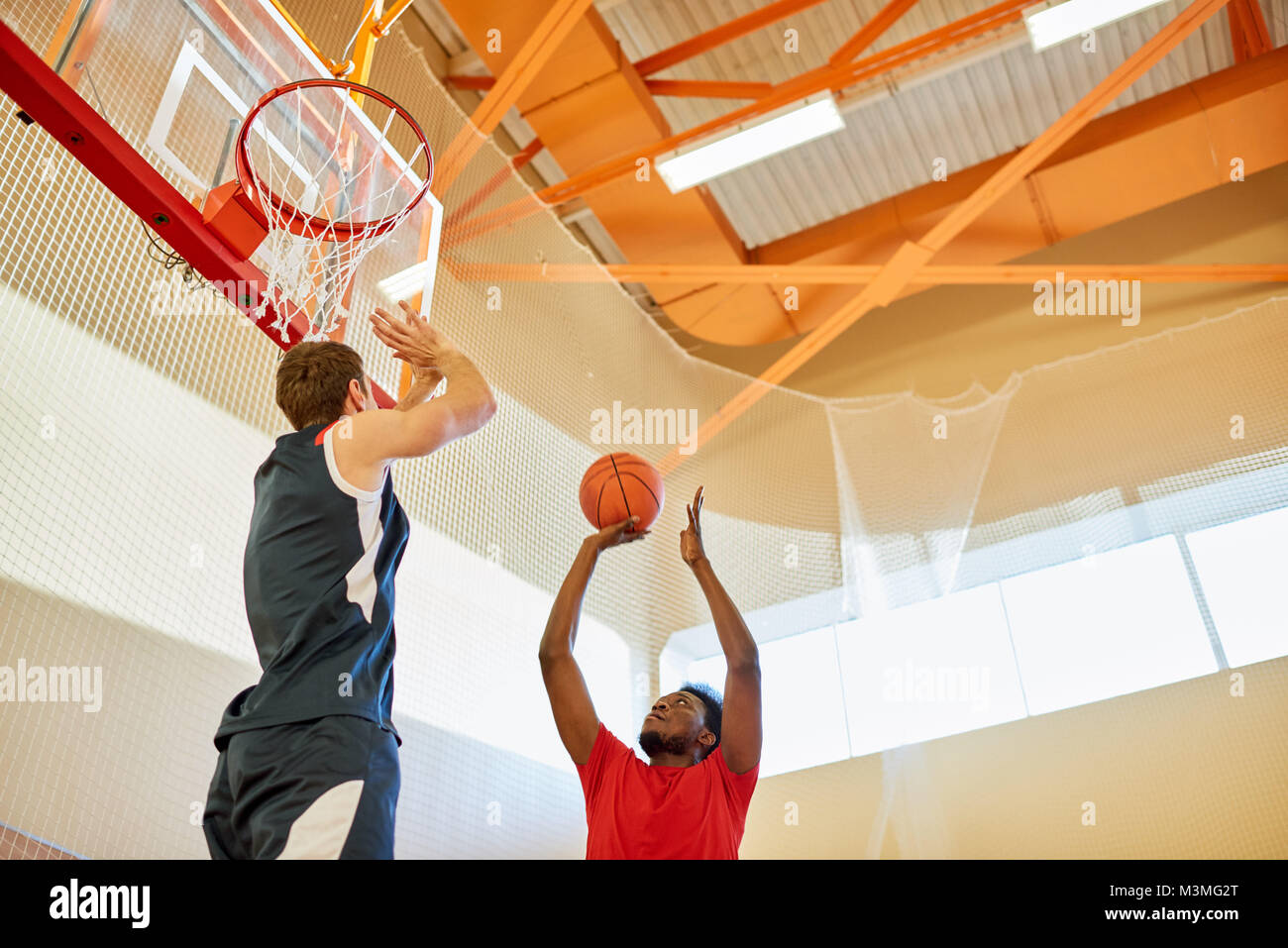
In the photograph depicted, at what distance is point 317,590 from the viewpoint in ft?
8.22

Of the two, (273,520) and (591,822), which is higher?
(273,520)

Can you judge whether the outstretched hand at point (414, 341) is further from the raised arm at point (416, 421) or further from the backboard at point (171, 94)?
the backboard at point (171, 94)

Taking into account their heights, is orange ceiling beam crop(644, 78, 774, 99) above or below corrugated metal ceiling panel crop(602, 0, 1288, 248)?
below

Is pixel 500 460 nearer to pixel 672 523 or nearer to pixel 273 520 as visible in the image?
pixel 672 523

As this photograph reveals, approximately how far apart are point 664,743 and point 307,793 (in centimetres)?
162

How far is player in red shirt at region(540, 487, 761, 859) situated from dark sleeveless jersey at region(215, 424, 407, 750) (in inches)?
36.7

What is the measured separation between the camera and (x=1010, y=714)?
767 centimetres

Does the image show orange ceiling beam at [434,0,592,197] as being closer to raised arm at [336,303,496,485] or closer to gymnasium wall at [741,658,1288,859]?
raised arm at [336,303,496,485]

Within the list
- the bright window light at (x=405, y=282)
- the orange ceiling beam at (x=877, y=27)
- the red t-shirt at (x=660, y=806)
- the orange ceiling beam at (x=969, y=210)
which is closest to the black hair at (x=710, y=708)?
the red t-shirt at (x=660, y=806)

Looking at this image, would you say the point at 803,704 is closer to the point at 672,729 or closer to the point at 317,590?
the point at 672,729

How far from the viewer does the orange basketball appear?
13.2 ft

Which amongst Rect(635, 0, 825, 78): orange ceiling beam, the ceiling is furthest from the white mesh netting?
Rect(635, 0, 825, 78): orange ceiling beam

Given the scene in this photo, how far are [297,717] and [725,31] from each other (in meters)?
6.50
